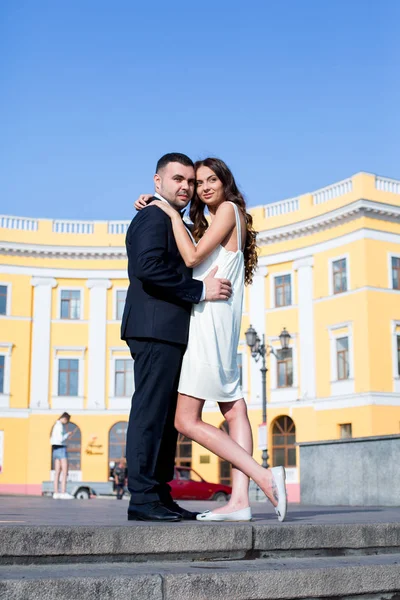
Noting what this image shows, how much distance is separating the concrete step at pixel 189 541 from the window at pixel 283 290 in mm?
33069

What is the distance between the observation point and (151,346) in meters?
4.57

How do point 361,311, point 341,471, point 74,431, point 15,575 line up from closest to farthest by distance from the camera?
1. point 15,575
2. point 341,471
3. point 361,311
4. point 74,431

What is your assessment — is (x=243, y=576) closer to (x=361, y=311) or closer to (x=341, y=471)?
(x=341, y=471)

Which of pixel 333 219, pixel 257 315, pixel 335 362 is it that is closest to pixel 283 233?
pixel 333 219

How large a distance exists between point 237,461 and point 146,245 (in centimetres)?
128

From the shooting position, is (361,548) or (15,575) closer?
(15,575)

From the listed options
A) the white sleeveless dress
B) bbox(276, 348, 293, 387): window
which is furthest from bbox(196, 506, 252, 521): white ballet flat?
bbox(276, 348, 293, 387): window

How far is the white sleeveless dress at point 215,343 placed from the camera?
462 centimetres

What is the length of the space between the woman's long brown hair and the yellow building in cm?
2793

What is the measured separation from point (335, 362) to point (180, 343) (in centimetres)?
3061

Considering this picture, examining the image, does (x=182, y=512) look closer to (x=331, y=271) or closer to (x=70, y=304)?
(x=331, y=271)

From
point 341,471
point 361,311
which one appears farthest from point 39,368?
point 341,471

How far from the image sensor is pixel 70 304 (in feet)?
132

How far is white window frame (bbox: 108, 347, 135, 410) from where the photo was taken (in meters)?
39.1
